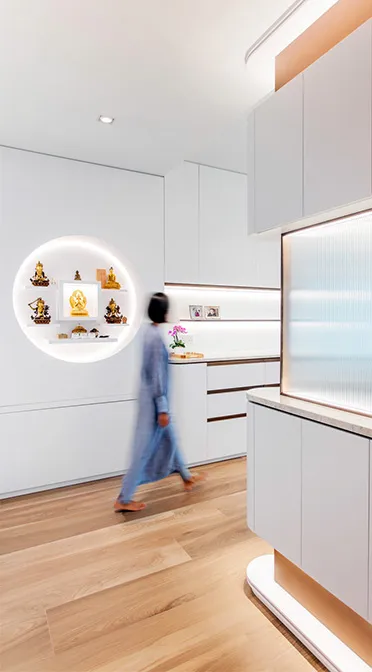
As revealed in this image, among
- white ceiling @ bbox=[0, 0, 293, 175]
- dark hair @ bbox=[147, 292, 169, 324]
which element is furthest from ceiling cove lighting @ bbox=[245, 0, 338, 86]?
dark hair @ bbox=[147, 292, 169, 324]

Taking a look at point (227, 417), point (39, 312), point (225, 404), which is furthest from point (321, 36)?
point (227, 417)

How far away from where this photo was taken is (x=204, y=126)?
283 centimetres

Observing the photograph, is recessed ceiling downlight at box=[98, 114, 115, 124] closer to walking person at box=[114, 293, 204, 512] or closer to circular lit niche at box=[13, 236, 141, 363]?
circular lit niche at box=[13, 236, 141, 363]

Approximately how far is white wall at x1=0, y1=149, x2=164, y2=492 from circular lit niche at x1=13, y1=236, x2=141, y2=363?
0.11 metres

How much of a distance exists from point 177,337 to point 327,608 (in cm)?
282

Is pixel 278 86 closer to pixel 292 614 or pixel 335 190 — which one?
pixel 335 190

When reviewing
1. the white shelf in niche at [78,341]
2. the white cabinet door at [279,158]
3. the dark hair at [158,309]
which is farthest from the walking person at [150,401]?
the white cabinet door at [279,158]

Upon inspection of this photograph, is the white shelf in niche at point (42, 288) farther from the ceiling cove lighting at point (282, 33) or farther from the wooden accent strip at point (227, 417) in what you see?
the ceiling cove lighting at point (282, 33)

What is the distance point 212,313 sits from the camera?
173 inches

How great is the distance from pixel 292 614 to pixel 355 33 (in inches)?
87.8

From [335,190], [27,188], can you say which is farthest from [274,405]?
[27,188]

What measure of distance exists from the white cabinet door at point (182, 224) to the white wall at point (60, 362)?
0.37 feet

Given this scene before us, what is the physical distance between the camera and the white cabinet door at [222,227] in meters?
4.02

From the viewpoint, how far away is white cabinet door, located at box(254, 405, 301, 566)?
5.32 feet
